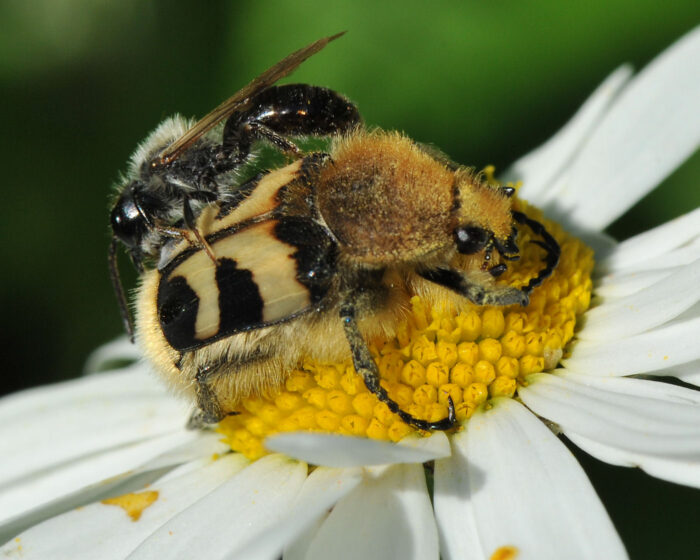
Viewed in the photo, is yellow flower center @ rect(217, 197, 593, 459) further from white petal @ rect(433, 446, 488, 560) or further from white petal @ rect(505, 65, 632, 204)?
white petal @ rect(505, 65, 632, 204)

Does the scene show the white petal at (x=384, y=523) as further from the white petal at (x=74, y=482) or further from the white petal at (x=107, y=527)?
the white petal at (x=74, y=482)

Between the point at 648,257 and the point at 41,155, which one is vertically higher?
the point at 41,155

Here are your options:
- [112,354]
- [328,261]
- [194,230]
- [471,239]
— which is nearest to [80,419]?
[112,354]

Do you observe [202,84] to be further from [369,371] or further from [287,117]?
[369,371]

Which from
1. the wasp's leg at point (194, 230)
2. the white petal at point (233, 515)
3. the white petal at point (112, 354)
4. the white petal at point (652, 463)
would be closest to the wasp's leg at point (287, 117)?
the wasp's leg at point (194, 230)

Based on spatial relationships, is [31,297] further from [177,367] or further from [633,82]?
[633,82]

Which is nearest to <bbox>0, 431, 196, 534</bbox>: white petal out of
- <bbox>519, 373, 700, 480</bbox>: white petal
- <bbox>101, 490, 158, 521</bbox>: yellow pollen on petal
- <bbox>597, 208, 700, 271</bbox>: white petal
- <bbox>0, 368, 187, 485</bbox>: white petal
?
<bbox>0, 368, 187, 485</bbox>: white petal

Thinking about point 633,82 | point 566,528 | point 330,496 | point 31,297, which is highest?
point 31,297

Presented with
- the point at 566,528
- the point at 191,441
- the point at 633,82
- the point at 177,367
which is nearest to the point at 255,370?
the point at 177,367
